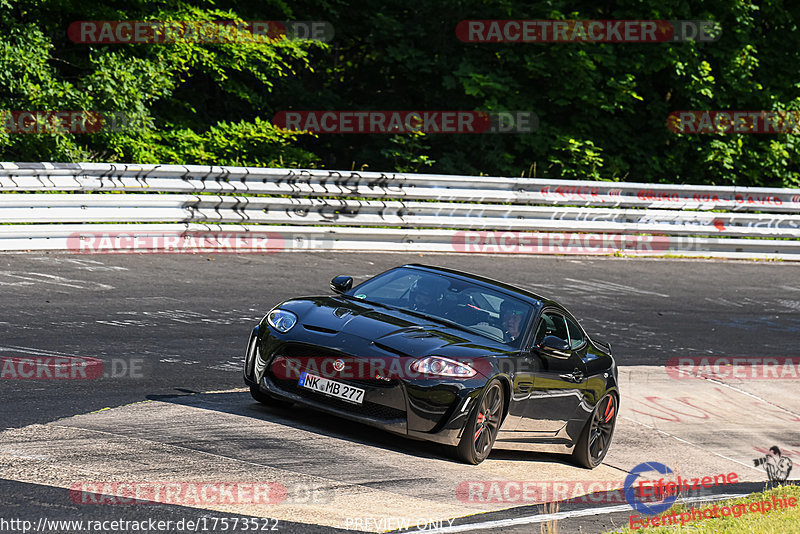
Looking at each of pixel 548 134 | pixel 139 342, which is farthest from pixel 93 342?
pixel 548 134

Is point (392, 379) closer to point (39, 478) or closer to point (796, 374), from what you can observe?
point (39, 478)

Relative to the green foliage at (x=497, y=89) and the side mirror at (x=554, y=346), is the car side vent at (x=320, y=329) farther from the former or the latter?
the green foliage at (x=497, y=89)

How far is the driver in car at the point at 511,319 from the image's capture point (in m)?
8.43

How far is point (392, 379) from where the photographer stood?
299 inches

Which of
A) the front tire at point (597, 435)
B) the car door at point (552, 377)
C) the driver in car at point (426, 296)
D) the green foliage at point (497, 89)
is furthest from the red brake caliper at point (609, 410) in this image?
the green foliage at point (497, 89)

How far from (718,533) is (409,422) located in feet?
7.52

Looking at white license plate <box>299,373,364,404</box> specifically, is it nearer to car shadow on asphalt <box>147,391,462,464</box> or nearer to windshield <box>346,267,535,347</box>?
car shadow on asphalt <box>147,391,462,464</box>

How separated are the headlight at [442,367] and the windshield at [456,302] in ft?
2.50

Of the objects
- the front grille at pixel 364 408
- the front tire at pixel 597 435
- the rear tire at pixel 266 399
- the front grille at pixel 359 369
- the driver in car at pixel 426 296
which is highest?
the driver in car at pixel 426 296

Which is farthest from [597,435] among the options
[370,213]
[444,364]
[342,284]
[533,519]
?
[370,213]

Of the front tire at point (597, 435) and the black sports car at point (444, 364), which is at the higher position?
the black sports car at point (444, 364)

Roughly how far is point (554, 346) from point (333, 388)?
1768 millimetres

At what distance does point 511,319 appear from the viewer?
8586 mm

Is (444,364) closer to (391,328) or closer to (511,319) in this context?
(391,328)
